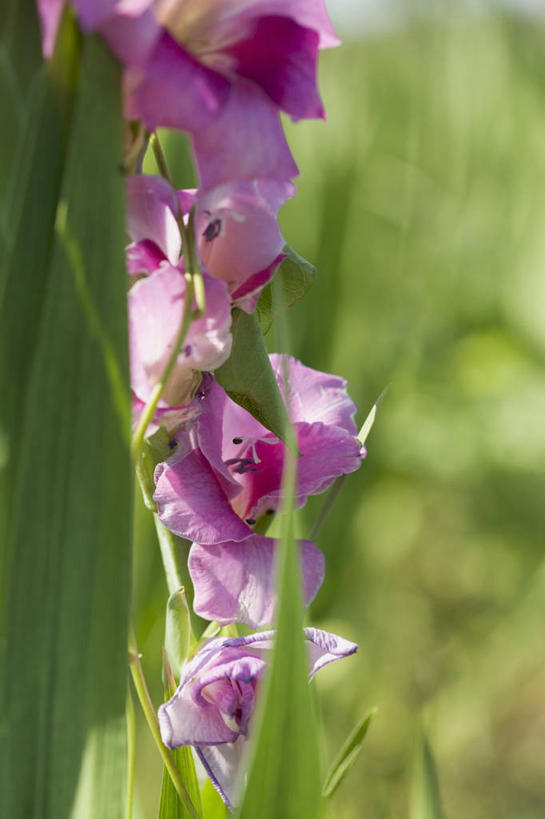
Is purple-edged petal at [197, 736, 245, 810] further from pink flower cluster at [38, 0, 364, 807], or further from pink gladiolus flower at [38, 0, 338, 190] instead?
pink gladiolus flower at [38, 0, 338, 190]

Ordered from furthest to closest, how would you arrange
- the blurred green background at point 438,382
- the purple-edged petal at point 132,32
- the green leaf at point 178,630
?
→ the blurred green background at point 438,382
the green leaf at point 178,630
the purple-edged petal at point 132,32

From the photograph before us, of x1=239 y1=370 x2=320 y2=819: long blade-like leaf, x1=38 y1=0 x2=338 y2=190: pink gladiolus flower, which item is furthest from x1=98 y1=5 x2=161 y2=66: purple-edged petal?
x1=239 y1=370 x2=320 y2=819: long blade-like leaf

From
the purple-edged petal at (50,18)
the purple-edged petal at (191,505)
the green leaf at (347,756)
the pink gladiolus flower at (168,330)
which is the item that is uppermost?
the purple-edged petal at (50,18)

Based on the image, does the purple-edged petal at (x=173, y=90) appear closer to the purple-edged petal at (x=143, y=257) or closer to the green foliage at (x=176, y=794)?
the purple-edged petal at (x=143, y=257)

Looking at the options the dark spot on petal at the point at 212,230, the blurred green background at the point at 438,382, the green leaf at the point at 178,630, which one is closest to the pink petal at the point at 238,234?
the dark spot on petal at the point at 212,230

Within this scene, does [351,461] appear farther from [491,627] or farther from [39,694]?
[491,627]

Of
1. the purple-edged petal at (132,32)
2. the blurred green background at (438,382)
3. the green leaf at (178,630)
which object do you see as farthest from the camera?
the blurred green background at (438,382)

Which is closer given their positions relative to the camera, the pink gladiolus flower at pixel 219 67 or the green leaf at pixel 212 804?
the pink gladiolus flower at pixel 219 67

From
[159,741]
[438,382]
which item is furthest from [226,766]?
[438,382]
